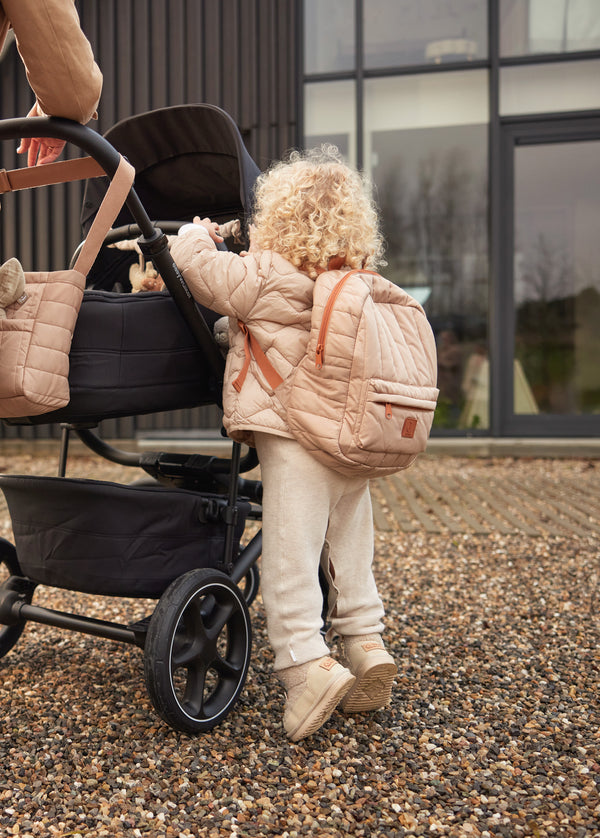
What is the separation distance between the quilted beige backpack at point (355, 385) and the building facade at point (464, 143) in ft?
16.6

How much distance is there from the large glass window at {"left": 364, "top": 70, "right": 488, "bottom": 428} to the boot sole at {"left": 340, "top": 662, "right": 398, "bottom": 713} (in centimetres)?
495

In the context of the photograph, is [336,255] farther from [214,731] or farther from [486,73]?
[486,73]

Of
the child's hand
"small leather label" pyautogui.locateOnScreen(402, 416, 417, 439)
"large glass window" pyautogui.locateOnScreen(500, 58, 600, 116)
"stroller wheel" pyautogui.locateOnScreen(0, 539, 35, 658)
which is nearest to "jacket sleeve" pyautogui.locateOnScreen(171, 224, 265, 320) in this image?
the child's hand

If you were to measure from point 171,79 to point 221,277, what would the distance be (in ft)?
19.6

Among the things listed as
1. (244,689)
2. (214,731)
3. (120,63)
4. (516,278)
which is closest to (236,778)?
(214,731)

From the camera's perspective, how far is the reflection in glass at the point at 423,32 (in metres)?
6.73

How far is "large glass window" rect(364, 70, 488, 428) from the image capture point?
22.4ft

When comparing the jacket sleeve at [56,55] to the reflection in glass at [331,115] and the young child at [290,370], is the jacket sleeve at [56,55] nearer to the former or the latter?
the young child at [290,370]

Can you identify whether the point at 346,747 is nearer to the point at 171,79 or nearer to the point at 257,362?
the point at 257,362

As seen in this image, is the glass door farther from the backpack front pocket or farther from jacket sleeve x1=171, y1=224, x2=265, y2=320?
jacket sleeve x1=171, y1=224, x2=265, y2=320

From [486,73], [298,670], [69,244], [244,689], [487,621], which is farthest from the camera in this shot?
[69,244]

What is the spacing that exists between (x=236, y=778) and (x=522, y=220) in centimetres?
611

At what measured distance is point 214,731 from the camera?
1.97 metres

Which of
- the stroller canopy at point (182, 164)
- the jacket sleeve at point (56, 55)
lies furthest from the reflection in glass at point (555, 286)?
the jacket sleeve at point (56, 55)
